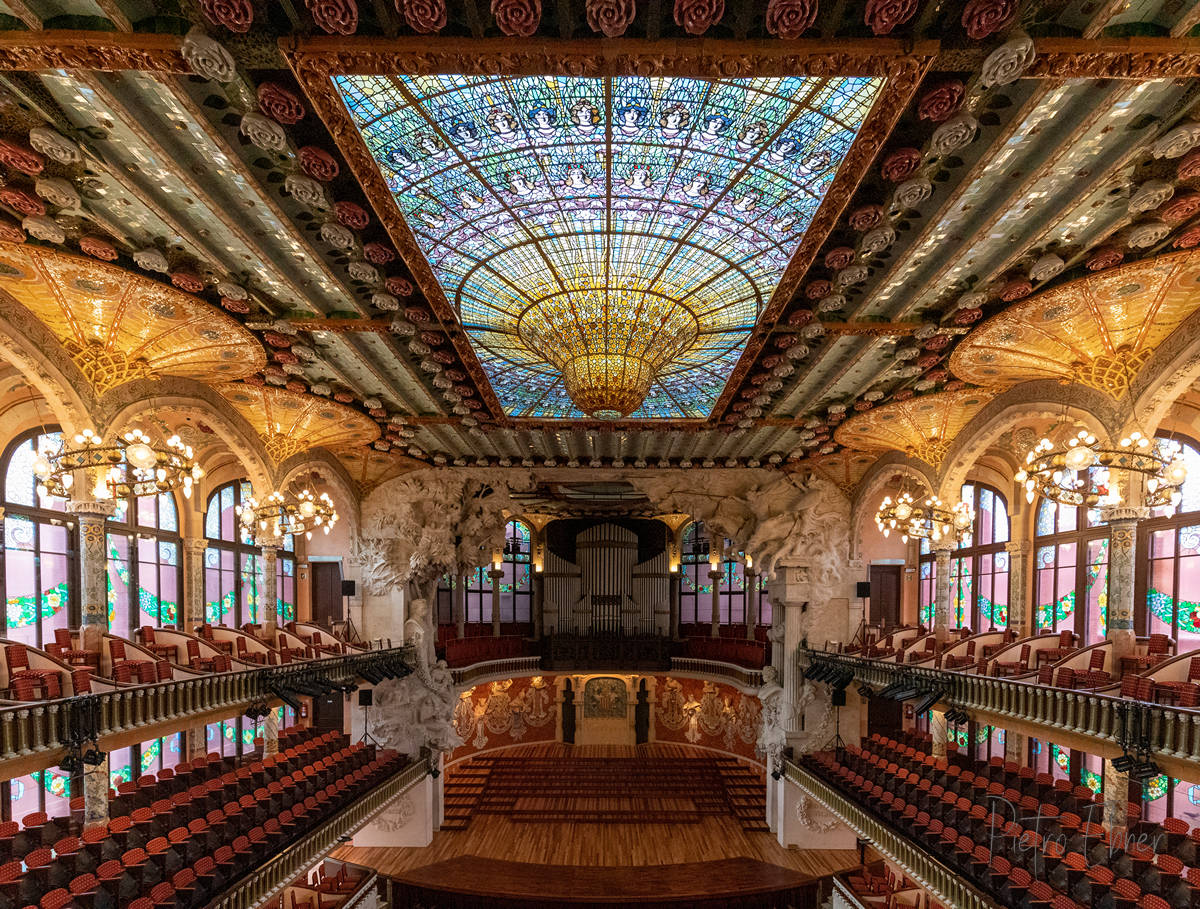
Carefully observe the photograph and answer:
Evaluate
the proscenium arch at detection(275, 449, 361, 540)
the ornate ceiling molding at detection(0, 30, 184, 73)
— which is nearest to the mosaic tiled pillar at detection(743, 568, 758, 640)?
the proscenium arch at detection(275, 449, 361, 540)

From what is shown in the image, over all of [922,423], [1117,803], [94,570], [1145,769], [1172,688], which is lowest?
[1117,803]

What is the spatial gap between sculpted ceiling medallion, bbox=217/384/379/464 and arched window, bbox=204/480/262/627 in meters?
5.31

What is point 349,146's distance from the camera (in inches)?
269

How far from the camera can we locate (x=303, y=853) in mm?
13617

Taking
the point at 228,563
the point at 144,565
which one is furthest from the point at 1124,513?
the point at 228,563

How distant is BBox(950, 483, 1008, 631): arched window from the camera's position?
21656mm

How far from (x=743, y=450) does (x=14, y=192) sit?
1789cm

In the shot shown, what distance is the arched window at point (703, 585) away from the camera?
104 feet

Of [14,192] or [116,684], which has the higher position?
[14,192]

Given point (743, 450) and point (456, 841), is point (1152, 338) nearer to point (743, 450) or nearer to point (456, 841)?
point (743, 450)

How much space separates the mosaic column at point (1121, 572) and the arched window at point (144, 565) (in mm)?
20785

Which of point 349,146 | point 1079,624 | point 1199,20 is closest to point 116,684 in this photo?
point 349,146

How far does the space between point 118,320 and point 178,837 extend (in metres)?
7.83

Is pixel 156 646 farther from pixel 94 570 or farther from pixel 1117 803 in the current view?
pixel 1117 803
